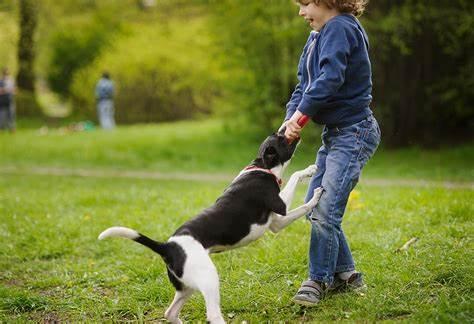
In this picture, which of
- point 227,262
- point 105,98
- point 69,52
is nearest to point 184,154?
point 105,98

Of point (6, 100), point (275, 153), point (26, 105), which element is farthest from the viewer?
point (26, 105)

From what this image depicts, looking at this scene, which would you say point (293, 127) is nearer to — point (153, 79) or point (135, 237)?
point (135, 237)

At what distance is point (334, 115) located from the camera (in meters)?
4.33

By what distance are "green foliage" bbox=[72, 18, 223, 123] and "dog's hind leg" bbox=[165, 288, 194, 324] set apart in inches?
928

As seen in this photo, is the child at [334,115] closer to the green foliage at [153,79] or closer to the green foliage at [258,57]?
the green foliage at [258,57]

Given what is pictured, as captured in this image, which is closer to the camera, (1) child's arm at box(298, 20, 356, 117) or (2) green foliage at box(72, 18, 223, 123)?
(1) child's arm at box(298, 20, 356, 117)

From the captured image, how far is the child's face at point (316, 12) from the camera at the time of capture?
13.9ft

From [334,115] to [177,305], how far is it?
1748mm

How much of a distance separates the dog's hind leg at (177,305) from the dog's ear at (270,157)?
1.11 meters

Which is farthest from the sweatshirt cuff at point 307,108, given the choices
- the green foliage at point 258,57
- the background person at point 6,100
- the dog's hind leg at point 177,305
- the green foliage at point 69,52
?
the green foliage at point 69,52

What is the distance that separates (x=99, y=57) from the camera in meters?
31.8

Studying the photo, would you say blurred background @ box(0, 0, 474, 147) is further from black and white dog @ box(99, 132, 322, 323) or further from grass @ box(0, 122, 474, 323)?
black and white dog @ box(99, 132, 322, 323)

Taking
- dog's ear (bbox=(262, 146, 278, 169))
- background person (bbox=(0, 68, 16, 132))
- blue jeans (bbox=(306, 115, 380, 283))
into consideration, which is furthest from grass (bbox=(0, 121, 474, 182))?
dog's ear (bbox=(262, 146, 278, 169))

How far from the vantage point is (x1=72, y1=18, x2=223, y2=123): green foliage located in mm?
28984
